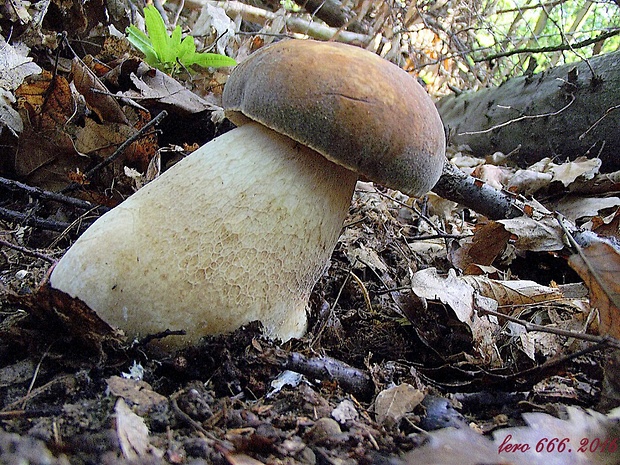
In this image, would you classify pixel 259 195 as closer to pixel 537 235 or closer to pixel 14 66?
pixel 537 235

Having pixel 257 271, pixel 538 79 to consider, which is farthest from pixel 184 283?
pixel 538 79

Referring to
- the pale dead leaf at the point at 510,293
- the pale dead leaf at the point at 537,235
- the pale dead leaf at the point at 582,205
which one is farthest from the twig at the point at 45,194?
the pale dead leaf at the point at 582,205

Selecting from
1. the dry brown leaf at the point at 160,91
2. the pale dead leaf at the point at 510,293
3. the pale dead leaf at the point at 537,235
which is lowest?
the dry brown leaf at the point at 160,91

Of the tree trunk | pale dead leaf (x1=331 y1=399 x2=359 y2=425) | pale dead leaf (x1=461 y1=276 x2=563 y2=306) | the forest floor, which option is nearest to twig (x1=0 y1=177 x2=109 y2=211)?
the forest floor

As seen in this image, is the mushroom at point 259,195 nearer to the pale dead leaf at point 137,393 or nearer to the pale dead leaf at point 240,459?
the pale dead leaf at point 137,393

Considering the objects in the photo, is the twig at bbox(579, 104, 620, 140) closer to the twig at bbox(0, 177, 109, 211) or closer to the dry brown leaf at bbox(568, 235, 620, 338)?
the dry brown leaf at bbox(568, 235, 620, 338)

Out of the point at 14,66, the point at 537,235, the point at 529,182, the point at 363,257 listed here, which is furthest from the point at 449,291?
the point at 14,66
